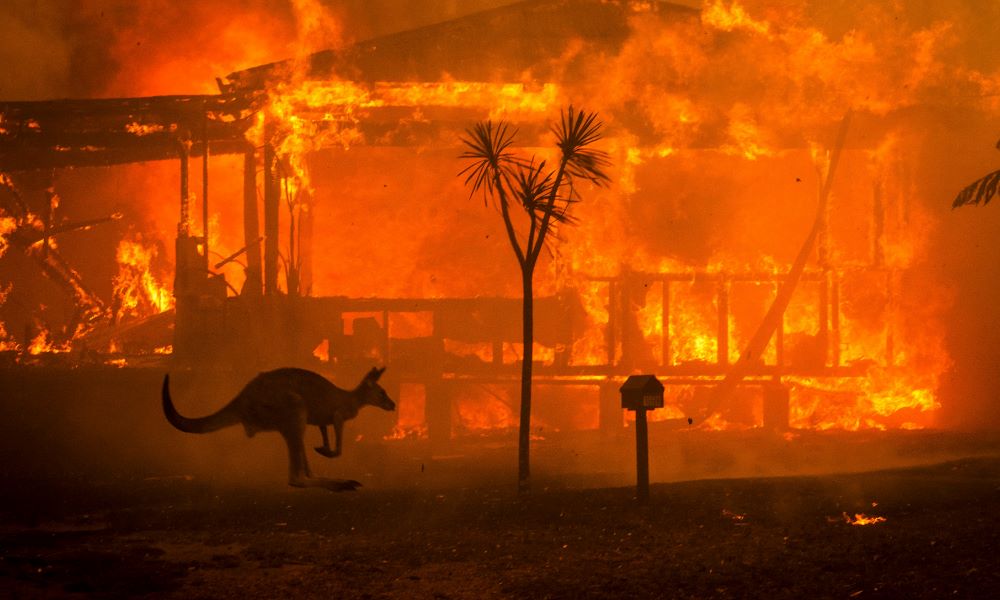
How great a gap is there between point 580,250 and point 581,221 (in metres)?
0.63

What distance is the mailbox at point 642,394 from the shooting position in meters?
10.6

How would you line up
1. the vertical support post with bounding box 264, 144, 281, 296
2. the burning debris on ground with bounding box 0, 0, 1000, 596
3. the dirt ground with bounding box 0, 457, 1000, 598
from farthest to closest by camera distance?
the vertical support post with bounding box 264, 144, 281, 296 → the burning debris on ground with bounding box 0, 0, 1000, 596 → the dirt ground with bounding box 0, 457, 1000, 598

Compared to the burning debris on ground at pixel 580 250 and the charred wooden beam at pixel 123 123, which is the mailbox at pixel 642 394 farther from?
the charred wooden beam at pixel 123 123

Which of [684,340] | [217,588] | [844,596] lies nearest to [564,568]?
[844,596]

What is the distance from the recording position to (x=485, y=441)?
62.0 feet

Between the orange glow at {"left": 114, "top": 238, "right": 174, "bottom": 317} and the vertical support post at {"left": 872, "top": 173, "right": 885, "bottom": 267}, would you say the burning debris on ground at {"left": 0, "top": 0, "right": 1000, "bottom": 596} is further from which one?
the orange glow at {"left": 114, "top": 238, "right": 174, "bottom": 317}

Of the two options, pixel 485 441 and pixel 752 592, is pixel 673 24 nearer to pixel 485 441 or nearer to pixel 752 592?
pixel 485 441

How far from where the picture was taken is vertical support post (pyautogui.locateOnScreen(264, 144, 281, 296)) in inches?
736

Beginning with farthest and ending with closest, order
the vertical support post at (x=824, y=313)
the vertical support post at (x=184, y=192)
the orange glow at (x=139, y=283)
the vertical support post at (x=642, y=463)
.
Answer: the orange glow at (x=139, y=283), the vertical support post at (x=824, y=313), the vertical support post at (x=184, y=192), the vertical support post at (x=642, y=463)

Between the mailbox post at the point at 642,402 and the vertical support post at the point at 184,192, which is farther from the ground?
the vertical support post at the point at 184,192

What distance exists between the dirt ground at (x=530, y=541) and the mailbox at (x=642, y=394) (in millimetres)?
1060

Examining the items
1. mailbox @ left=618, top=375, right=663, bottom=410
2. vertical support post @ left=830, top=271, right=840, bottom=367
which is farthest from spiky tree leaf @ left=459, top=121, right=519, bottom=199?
vertical support post @ left=830, top=271, right=840, bottom=367

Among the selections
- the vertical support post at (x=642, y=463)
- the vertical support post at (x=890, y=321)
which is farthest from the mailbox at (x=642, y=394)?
the vertical support post at (x=890, y=321)

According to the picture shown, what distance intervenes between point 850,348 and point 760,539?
512 inches
